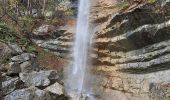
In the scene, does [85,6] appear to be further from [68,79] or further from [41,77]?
[41,77]

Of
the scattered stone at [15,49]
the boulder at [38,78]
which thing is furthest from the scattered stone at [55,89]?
the scattered stone at [15,49]

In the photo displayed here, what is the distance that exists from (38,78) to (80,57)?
3.83m

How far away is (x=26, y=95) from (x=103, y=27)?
512 cm

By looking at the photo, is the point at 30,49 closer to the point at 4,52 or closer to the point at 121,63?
the point at 4,52

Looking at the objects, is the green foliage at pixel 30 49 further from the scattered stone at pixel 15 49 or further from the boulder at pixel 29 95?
the boulder at pixel 29 95

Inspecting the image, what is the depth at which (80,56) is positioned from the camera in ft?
46.6

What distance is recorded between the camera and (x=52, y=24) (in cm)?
1584

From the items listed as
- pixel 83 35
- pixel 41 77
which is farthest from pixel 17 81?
pixel 83 35

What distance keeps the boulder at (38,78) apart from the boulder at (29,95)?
0.73m

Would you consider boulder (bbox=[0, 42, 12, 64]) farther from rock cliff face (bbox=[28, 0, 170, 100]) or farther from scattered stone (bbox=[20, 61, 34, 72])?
rock cliff face (bbox=[28, 0, 170, 100])

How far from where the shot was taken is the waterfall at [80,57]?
1284cm

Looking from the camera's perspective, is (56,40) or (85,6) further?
(85,6)

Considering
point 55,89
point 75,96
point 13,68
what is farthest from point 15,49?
point 75,96

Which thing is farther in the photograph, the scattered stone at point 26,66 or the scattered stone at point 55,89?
the scattered stone at point 26,66
